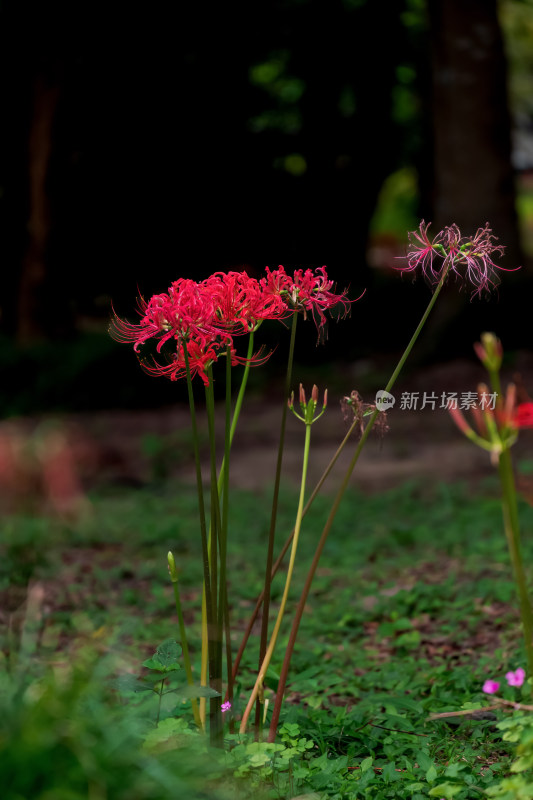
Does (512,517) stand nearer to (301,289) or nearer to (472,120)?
(301,289)

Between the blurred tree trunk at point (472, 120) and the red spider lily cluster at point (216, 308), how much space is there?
846 cm

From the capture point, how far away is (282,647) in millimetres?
4195

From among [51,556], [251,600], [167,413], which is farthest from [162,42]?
[251,600]

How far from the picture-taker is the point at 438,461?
8.27 m

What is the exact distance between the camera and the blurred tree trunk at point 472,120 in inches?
419

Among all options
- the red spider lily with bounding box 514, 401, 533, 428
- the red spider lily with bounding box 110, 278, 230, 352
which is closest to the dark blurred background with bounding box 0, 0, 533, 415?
the red spider lily with bounding box 110, 278, 230, 352

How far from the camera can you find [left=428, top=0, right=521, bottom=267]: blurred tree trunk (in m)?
10.6

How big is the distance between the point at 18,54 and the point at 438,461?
8690 mm

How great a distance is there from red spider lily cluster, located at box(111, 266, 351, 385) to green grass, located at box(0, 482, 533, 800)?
32.2 inches

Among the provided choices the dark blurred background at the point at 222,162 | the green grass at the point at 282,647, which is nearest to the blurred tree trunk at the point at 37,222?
the dark blurred background at the point at 222,162

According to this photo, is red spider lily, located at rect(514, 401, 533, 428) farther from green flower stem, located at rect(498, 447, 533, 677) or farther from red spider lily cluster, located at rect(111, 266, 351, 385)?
red spider lily cluster, located at rect(111, 266, 351, 385)

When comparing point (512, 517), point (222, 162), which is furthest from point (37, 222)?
point (512, 517)

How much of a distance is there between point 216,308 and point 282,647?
7.15 feet

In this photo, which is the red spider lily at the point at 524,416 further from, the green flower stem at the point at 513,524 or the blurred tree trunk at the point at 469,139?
the blurred tree trunk at the point at 469,139
